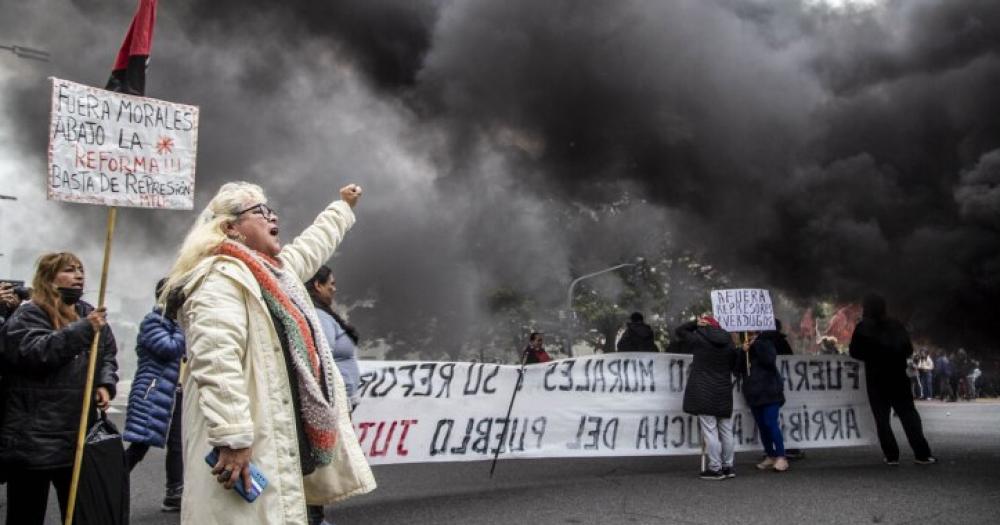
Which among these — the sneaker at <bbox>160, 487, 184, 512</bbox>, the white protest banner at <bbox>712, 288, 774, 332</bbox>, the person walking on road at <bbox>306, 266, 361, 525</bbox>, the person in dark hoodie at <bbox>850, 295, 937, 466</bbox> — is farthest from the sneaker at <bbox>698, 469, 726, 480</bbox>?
the sneaker at <bbox>160, 487, 184, 512</bbox>

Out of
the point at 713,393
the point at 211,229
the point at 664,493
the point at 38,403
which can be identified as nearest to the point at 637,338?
the point at 713,393

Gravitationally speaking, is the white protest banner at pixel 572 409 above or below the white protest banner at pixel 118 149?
below

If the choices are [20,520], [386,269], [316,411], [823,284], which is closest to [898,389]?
[823,284]

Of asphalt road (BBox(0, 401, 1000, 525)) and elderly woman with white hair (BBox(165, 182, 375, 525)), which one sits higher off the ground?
elderly woman with white hair (BBox(165, 182, 375, 525))

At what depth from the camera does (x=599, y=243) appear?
15547mm

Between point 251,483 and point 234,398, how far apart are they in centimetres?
23

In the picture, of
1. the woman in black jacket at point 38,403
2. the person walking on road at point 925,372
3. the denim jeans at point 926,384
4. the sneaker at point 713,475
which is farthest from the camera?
the denim jeans at point 926,384

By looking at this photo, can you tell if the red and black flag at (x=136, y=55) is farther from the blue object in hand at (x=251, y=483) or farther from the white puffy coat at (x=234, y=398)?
the blue object in hand at (x=251, y=483)

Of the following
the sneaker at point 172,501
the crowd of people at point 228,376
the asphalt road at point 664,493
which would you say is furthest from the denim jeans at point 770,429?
the crowd of people at point 228,376

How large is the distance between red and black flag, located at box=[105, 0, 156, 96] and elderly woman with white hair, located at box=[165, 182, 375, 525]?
A: 1771 millimetres

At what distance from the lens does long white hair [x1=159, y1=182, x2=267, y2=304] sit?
2342mm

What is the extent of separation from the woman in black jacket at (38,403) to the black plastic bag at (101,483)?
3.1 inches

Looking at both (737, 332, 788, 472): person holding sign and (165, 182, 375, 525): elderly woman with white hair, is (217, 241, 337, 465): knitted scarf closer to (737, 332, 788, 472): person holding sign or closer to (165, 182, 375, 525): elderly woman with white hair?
(165, 182, 375, 525): elderly woman with white hair

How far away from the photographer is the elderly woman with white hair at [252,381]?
2131 millimetres
